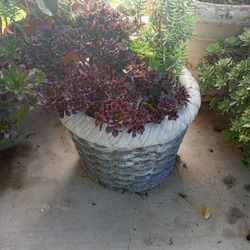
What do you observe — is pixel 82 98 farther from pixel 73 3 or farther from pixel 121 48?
pixel 73 3

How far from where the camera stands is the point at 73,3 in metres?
1.38

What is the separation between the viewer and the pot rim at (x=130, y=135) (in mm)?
1174

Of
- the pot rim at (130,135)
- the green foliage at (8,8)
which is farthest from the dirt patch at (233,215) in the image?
the green foliage at (8,8)

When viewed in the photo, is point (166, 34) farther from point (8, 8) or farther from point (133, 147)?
point (8, 8)

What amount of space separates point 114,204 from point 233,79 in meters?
0.63

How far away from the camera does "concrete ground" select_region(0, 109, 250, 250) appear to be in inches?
53.7

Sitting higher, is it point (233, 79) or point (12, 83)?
point (12, 83)

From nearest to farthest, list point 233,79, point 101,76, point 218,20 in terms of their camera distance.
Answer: point 101,76 < point 233,79 < point 218,20

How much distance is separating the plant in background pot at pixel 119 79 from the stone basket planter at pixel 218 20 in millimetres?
372

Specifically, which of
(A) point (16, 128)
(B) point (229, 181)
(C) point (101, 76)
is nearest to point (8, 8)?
(C) point (101, 76)

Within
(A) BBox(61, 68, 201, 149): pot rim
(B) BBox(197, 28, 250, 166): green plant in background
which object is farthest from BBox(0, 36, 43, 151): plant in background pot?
(B) BBox(197, 28, 250, 166): green plant in background

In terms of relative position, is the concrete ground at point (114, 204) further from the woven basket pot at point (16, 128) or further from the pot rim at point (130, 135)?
the pot rim at point (130, 135)

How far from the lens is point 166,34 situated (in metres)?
1.15

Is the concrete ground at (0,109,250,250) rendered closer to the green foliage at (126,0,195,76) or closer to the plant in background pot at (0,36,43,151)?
the plant in background pot at (0,36,43,151)
